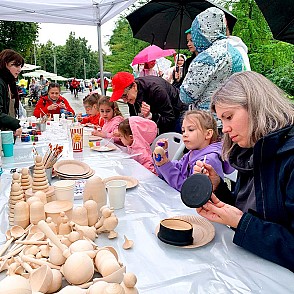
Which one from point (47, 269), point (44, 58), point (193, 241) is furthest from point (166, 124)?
point (44, 58)

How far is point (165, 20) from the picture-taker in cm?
416

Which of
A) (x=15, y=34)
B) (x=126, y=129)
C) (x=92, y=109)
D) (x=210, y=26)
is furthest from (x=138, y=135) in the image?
(x=15, y=34)

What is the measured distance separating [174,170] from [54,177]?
683 millimetres

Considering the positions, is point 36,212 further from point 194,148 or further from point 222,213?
point 194,148

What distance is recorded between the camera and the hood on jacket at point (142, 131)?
8.45 ft

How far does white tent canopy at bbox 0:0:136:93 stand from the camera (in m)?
4.80

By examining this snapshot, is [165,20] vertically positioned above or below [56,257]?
above

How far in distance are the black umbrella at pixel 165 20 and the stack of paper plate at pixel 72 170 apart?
2746mm

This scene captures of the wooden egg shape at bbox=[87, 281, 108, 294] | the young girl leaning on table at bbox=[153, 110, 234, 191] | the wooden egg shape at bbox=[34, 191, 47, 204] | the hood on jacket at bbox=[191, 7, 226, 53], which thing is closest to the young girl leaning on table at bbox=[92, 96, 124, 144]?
the hood on jacket at bbox=[191, 7, 226, 53]

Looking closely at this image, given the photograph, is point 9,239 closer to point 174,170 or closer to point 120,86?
point 174,170

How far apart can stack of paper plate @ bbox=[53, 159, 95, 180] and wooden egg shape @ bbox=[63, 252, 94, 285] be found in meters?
A: 1.10

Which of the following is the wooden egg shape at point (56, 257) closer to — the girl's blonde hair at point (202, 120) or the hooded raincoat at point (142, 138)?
the girl's blonde hair at point (202, 120)

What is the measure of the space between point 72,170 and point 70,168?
0.02m

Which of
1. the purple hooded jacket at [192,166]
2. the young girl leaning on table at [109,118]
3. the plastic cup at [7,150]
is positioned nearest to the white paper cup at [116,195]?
the purple hooded jacket at [192,166]
